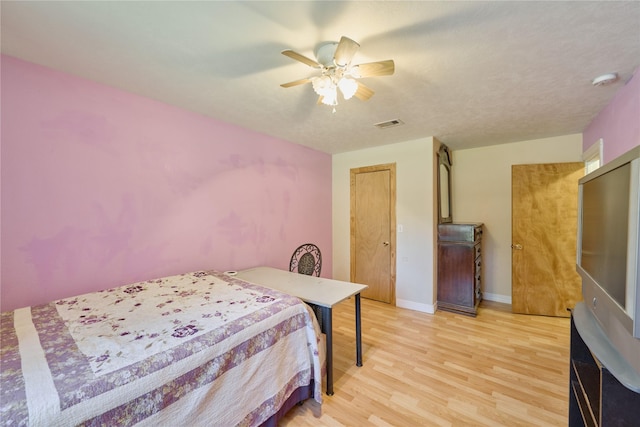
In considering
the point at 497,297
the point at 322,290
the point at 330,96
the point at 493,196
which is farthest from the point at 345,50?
the point at 497,297

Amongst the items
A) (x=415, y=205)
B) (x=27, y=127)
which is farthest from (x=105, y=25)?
(x=415, y=205)

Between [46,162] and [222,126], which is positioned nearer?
[46,162]

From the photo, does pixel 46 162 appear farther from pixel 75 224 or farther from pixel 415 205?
pixel 415 205

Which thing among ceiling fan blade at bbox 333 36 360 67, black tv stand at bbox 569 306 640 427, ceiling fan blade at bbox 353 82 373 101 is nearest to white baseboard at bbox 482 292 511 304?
black tv stand at bbox 569 306 640 427

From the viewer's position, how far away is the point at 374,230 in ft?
12.7

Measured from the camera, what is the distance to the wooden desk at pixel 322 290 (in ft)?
6.02

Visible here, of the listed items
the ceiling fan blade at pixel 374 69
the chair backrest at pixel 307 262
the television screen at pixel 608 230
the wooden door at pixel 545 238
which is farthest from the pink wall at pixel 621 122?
the chair backrest at pixel 307 262

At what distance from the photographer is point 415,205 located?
136 inches

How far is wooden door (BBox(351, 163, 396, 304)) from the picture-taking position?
3.68m

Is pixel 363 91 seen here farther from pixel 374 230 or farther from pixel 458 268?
pixel 458 268

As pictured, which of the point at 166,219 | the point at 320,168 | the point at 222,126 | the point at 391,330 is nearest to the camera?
the point at 166,219

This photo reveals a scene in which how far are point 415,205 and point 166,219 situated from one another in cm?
298

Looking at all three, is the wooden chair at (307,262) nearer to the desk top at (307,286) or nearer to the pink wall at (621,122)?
the desk top at (307,286)

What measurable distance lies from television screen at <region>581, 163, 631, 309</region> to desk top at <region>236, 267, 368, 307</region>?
4.45ft
